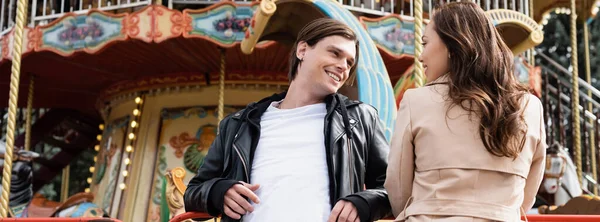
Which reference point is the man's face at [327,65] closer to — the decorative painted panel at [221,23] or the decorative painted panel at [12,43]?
the decorative painted panel at [221,23]

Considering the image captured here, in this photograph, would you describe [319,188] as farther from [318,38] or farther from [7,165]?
[7,165]

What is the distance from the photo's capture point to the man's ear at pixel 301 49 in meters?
2.78

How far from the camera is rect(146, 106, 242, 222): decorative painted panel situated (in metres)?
9.37

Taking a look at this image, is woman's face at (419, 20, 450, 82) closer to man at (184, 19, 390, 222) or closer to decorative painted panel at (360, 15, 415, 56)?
man at (184, 19, 390, 222)

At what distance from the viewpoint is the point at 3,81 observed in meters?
10.2

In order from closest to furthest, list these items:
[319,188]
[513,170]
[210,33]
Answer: [513,170], [319,188], [210,33]

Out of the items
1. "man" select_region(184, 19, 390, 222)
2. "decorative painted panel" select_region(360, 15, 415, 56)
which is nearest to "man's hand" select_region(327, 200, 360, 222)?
"man" select_region(184, 19, 390, 222)

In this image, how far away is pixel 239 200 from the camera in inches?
97.3

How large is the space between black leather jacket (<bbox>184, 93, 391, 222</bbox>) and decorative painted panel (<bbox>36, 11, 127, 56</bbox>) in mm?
5656

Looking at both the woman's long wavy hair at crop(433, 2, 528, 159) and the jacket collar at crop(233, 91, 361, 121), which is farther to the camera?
the jacket collar at crop(233, 91, 361, 121)

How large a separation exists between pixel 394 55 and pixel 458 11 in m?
5.99

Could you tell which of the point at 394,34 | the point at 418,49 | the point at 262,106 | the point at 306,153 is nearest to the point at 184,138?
the point at 394,34

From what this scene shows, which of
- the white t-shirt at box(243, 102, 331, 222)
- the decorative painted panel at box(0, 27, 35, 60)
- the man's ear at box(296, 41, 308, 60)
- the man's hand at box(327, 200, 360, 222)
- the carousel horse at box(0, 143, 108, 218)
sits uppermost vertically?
the decorative painted panel at box(0, 27, 35, 60)

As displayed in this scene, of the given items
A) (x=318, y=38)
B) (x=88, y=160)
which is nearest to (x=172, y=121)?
(x=318, y=38)
